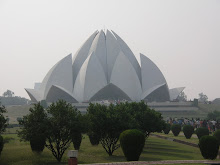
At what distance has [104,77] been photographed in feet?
201

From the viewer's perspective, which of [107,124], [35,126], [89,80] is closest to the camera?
[35,126]

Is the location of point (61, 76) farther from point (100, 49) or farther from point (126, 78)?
point (126, 78)

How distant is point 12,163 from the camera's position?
1512 centimetres

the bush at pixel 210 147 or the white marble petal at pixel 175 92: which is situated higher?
the white marble petal at pixel 175 92

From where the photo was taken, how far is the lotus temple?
60.2 meters

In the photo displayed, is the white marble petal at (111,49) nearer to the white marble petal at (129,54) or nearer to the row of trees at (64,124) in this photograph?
the white marble petal at (129,54)

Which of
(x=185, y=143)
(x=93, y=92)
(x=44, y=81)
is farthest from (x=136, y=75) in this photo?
(x=185, y=143)

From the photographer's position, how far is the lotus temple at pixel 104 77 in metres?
60.2

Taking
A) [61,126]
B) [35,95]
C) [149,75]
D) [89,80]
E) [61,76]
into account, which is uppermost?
[149,75]

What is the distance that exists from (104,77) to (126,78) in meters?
3.68

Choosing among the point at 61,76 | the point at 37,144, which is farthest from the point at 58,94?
the point at 37,144

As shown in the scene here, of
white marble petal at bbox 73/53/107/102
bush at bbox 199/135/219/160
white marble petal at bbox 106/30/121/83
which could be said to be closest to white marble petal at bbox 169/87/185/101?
white marble petal at bbox 106/30/121/83

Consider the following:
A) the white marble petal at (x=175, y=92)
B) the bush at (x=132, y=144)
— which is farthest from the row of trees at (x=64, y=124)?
the white marble petal at (x=175, y=92)

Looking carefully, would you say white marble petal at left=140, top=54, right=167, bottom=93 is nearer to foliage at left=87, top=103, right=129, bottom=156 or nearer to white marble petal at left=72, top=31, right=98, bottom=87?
white marble petal at left=72, top=31, right=98, bottom=87
